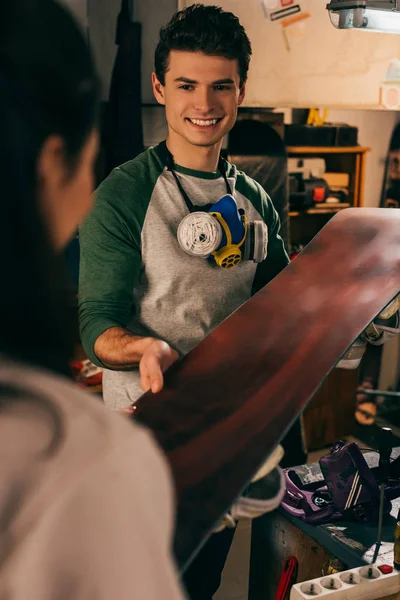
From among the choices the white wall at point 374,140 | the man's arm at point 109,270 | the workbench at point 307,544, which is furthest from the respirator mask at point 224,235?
the white wall at point 374,140

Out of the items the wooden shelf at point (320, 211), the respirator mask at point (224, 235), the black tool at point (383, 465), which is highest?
the respirator mask at point (224, 235)

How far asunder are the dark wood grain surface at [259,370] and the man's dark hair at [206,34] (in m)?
0.51

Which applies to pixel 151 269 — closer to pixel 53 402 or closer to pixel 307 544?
pixel 307 544

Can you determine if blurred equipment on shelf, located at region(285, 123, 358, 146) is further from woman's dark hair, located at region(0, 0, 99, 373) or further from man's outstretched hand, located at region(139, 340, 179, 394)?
woman's dark hair, located at region(0, 0, 99, 373)

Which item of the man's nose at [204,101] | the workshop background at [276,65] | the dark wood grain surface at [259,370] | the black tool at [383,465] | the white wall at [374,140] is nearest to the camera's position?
the dark wood grain surface at [259,370]

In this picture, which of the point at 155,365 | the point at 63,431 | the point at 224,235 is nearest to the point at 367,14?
the point at 224,235

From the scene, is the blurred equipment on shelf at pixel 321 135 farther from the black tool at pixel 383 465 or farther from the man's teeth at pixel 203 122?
the black tool at pixel 383 465

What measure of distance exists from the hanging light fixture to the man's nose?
65cm

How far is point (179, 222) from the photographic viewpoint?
152 cm

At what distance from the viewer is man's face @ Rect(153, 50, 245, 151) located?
155cm

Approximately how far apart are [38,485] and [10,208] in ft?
0.59

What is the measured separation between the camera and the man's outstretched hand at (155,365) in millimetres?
1006

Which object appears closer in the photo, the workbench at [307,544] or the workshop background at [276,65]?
the workbench at [307,544]

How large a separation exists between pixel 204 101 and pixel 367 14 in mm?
701
